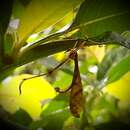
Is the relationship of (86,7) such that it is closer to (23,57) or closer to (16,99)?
(23,57)

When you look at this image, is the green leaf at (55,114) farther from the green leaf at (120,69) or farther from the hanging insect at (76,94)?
the hanging insect at (76,94)

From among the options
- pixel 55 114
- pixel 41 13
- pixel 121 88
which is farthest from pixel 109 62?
pixel 41 13

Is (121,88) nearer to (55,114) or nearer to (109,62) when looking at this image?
(109,62)

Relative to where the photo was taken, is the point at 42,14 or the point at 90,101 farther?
the point at 90,101

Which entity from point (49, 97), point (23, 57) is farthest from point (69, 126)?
point (23, 57)

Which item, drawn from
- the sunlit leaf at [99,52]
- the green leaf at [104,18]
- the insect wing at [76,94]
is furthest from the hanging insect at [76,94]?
the sunlit leaf at [99,52]

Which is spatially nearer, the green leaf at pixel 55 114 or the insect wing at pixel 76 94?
the insect wing at pixel 76 94
